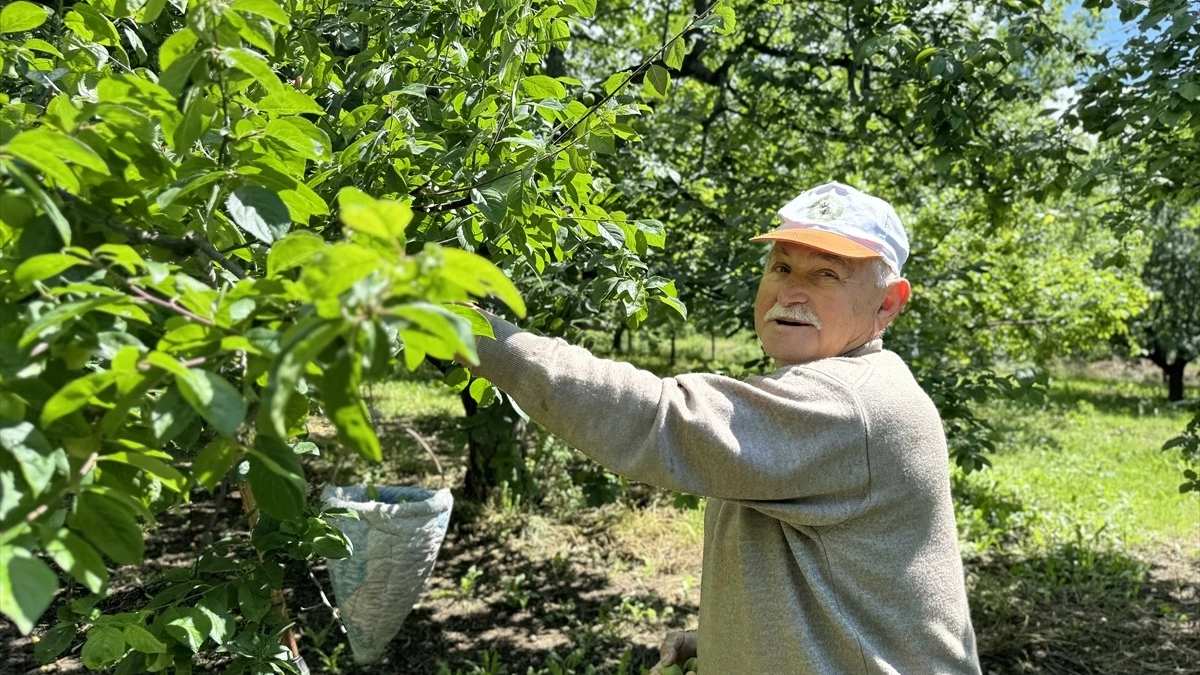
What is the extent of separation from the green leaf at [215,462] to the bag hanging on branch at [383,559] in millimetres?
2676

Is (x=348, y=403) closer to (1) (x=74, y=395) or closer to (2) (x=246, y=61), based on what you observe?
(1) (x=74, y=395)

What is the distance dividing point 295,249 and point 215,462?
26 centimetres

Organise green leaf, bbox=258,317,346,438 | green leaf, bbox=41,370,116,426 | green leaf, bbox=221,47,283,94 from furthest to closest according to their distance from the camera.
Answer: green leaf, bbox=221,47,283,94
green leaf, bbox=41,370,116,426
green leaf, bbox=258,317,346,438

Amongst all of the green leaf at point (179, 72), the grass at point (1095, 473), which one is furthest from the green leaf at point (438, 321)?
the grass at point (1095, 473)

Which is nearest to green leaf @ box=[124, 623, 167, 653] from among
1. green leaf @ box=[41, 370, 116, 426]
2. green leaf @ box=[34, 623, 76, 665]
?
green leaf @ box=[34, 623, 76, 665]

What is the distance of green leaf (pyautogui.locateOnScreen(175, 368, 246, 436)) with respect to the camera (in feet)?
2.65

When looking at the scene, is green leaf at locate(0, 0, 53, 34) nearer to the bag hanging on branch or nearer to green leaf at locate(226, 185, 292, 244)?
green leaf at locate(226, 185, 292, 244)

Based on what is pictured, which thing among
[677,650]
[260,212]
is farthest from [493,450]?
[260,212]

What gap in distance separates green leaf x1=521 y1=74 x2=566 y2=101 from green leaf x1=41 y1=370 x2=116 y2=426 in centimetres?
126

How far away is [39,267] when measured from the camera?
880 mm

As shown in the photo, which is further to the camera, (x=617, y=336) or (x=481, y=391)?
(x=617, y=336)

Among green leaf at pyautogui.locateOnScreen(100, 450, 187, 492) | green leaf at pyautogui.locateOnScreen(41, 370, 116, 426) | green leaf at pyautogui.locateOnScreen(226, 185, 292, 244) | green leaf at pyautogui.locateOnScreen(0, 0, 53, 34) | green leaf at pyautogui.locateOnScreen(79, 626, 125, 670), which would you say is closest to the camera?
green leaf at pyautogui.locateOnScreen(41, 370, 116, 426)

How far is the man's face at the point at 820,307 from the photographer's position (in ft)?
5.69

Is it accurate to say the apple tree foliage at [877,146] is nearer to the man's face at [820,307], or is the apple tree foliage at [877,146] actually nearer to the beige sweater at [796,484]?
the man's face at [820,307]
